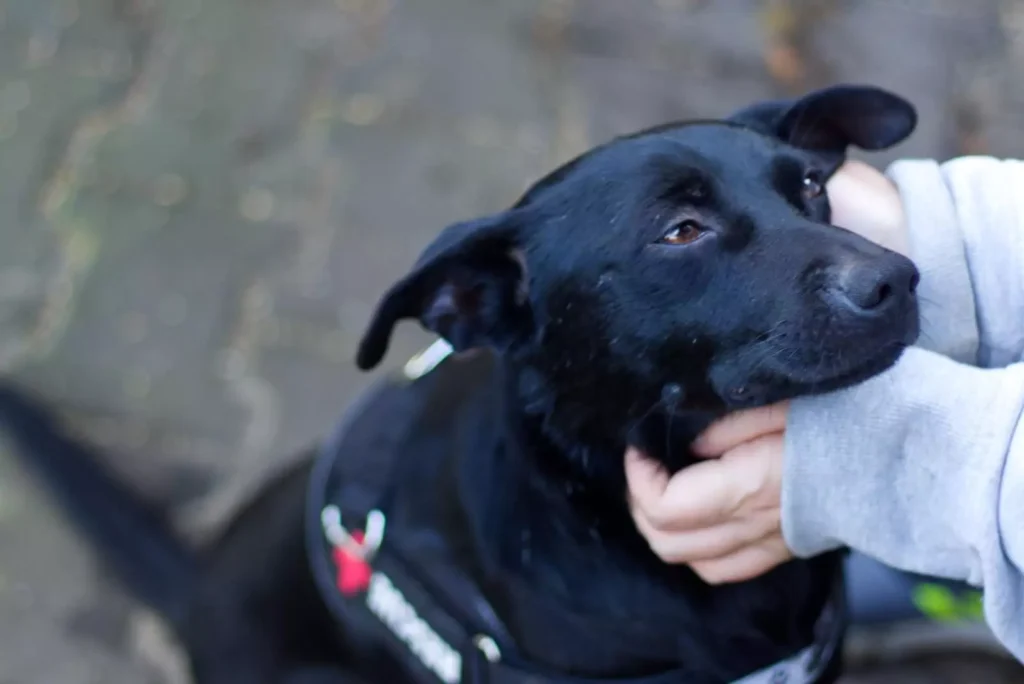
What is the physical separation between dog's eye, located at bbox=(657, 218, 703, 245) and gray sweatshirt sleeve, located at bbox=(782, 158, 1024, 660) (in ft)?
0.74

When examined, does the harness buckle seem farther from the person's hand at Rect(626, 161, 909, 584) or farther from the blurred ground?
the blurred ground

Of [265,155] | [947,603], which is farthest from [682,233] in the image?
[265,155]

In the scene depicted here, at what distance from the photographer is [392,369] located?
7.85ft

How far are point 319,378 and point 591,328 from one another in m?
1.24

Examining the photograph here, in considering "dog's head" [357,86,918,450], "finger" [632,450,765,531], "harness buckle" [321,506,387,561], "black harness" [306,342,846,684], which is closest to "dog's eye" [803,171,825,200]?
"dog's head" [357,86,918,450]

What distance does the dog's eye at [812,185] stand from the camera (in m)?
1.31

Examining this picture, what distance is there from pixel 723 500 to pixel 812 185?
406 mm

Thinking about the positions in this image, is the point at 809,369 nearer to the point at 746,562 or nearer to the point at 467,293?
the point at 746,562

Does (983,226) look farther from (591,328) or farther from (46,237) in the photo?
(46,237)

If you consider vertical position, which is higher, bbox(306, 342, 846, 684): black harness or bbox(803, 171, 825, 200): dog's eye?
bbox(803, 171, 825, 200): dog's eye

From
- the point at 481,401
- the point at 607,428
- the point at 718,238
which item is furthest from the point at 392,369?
the point at 718,238

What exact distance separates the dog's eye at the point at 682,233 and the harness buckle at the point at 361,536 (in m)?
0.58

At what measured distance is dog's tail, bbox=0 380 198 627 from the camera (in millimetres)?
1869

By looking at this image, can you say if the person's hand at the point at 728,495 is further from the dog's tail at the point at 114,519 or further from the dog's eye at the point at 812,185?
the dog's tail at the point at 114,519
